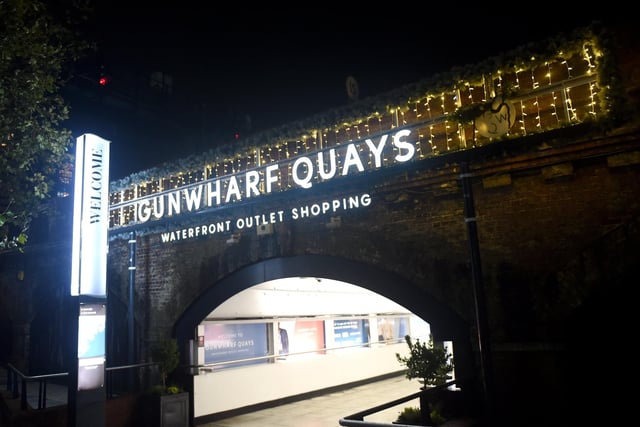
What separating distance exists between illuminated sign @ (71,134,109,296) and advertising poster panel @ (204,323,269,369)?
11.8 feet

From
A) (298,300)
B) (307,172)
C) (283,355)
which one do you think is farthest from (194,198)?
(283,355)

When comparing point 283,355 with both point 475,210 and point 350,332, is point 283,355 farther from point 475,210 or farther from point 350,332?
point 475,210

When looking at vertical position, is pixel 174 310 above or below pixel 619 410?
above

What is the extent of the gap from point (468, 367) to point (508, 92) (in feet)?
13.3

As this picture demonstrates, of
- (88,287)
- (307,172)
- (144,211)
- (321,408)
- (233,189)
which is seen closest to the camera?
(88,287)

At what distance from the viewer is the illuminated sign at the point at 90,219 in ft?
24.8

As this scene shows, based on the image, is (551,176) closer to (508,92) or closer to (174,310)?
(508,92)

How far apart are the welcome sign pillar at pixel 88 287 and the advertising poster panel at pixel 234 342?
3484mm

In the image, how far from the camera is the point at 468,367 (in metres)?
7.16

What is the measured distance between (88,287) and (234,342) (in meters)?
4.57

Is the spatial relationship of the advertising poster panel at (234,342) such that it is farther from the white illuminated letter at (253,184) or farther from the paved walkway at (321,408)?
the white illuminated letter at (253,184)

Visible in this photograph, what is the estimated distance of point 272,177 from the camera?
31.3 ft

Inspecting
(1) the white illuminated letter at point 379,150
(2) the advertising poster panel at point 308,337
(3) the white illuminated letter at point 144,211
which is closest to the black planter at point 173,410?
(2) the advertising poster panel at point 308,337

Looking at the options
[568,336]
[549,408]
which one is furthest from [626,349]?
[549,408]
